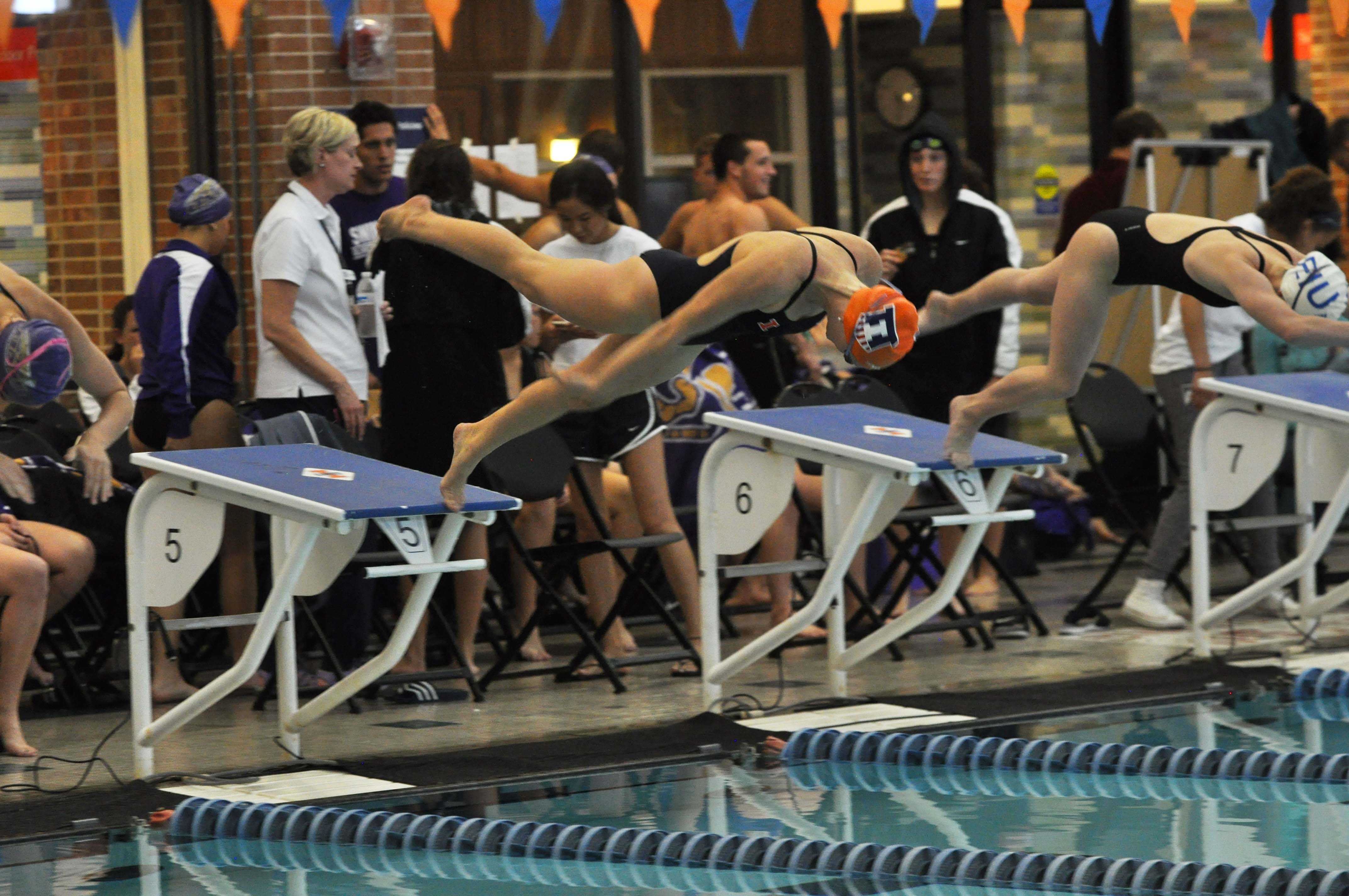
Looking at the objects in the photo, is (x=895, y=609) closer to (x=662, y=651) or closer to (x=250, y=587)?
(x=662, y=651)

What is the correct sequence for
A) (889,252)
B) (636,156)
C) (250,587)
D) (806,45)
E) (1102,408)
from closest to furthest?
(250,587)
(889,252)
(1102,408)
(636,156)
(806,45)

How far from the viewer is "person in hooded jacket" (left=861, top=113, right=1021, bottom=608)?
8.20m

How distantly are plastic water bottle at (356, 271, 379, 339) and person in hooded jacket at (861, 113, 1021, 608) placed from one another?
7.15ft

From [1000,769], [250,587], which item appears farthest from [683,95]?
[1000,769]

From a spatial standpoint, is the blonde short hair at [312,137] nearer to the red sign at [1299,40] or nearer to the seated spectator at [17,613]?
the seated spectator at [17,613]

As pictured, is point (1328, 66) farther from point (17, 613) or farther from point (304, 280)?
point (17, 613)

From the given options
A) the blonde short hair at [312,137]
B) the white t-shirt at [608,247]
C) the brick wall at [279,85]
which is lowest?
the white t-shirt at [608,247]

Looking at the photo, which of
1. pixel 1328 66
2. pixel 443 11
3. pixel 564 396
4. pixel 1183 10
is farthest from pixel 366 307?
pixel 1328 66

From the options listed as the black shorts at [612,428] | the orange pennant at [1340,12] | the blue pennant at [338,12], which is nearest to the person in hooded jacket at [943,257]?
the black shorts at [612,428]

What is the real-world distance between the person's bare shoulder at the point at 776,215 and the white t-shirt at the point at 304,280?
2.48 meters

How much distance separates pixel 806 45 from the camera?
35.7 ft

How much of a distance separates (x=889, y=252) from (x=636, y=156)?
2.58 metres

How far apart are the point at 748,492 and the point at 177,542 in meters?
1.88

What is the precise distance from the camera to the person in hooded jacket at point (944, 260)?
820cm
